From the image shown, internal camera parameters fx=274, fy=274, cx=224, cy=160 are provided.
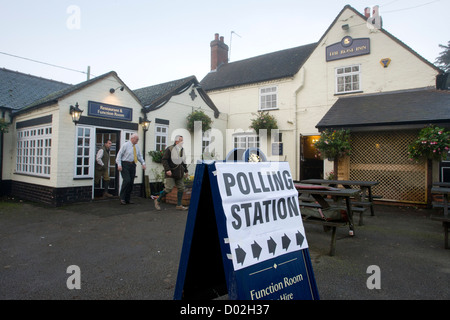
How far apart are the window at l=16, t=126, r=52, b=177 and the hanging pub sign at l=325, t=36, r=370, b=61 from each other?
37.5ft

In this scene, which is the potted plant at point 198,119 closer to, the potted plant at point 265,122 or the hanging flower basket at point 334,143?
the potted plant at point 265,122

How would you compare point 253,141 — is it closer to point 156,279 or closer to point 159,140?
point 159,140

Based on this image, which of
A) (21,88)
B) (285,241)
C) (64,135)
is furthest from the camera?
(21,88)

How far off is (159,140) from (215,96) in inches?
257

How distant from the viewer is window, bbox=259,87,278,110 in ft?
46.0

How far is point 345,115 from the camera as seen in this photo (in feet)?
32.9

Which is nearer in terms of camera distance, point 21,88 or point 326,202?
point 326,202

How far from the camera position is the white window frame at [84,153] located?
27.3ft

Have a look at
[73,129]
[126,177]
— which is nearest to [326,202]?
[126,177]

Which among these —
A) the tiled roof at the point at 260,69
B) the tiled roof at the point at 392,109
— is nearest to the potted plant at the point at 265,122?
the tiled roof at the point at 260,69

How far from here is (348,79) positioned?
1188 cm

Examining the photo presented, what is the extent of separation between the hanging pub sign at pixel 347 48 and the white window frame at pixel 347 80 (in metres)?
0.50

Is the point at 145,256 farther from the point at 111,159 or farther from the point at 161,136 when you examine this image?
the point at 161,136

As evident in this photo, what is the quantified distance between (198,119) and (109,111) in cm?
411
